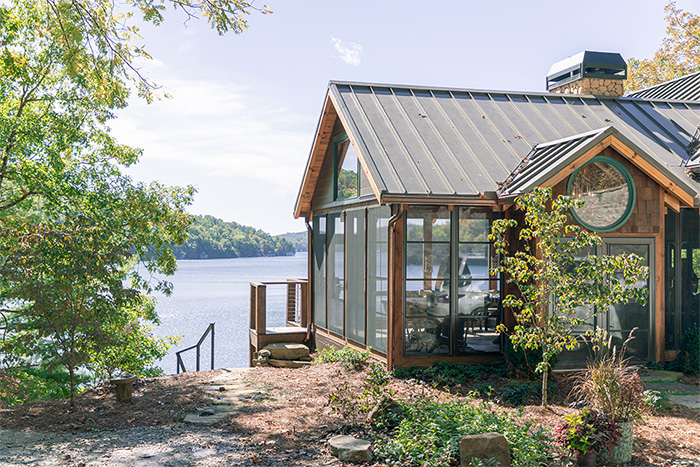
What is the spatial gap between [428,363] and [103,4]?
765 centimetres

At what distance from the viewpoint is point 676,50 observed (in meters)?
25.3

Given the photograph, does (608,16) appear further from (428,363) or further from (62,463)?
(62,463)

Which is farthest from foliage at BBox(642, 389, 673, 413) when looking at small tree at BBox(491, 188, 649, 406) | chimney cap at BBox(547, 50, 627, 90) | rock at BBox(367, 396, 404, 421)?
chimney cap at BBox(547, 50, 627, 90)

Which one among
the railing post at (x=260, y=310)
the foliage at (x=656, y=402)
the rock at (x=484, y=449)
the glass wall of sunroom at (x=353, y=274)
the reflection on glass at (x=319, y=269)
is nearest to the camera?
the rock at (x=484, y=449)

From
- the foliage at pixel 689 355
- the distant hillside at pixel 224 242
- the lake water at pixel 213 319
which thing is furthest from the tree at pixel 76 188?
the distant hillside at pixel 224 242

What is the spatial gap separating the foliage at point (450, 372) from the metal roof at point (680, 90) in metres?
9.97

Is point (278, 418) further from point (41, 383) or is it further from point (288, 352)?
point (41, 383)

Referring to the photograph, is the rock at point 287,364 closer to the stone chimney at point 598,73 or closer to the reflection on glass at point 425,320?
the reflection on glass at point 425,320

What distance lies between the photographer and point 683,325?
10.7 metres

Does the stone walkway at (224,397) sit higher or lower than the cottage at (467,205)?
lower

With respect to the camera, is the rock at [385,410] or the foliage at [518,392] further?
the foliage at [518,392]

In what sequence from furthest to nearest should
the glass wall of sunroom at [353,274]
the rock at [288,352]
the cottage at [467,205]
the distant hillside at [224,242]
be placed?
the distant hillside at [224,242] → the rock at [288,352] → the glass wall of sunroom at [353,274] → the cottage at [467,205]

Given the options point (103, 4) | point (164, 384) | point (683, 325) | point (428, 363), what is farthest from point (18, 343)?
point (683, 325)

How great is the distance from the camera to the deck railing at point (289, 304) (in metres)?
14.0
